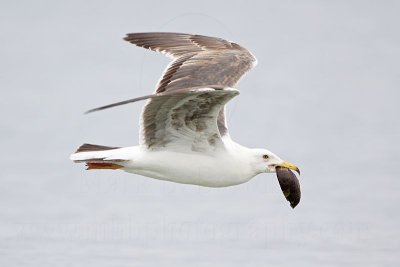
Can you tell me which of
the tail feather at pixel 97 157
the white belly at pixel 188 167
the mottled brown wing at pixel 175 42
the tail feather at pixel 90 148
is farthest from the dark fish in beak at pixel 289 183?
the mottled brown wing at pixel 175 42

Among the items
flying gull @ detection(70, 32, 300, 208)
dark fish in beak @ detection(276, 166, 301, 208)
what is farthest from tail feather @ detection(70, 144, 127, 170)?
dark fish in beak @ detection(276, 166, 301, 208)

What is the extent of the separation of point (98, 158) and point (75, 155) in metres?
0.38

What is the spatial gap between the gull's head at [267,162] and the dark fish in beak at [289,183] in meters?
0.07

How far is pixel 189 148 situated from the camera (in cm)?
1243

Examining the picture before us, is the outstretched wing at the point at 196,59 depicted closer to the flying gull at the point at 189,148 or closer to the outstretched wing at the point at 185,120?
the flying gull at the point at 189,148

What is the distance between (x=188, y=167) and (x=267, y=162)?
52.5 inches

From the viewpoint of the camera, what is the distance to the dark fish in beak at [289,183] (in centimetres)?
1324

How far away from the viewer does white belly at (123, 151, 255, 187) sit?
12.4 metres

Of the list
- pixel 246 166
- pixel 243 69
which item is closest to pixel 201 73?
pixel 243 69

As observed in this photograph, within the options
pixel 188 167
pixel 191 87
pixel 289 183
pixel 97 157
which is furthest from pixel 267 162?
pixel 97 157

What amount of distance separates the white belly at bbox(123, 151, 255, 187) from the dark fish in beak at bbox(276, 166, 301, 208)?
83 cm

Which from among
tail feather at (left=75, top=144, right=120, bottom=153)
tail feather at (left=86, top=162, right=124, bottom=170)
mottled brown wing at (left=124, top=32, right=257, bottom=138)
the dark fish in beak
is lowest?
the dark fish in beak

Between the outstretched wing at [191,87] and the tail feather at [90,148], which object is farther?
the tail feather at [90,148]

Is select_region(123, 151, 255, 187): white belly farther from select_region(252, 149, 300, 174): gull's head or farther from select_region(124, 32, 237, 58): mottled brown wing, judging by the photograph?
select_region(124, 32, 237, 58): mottled brown wing
